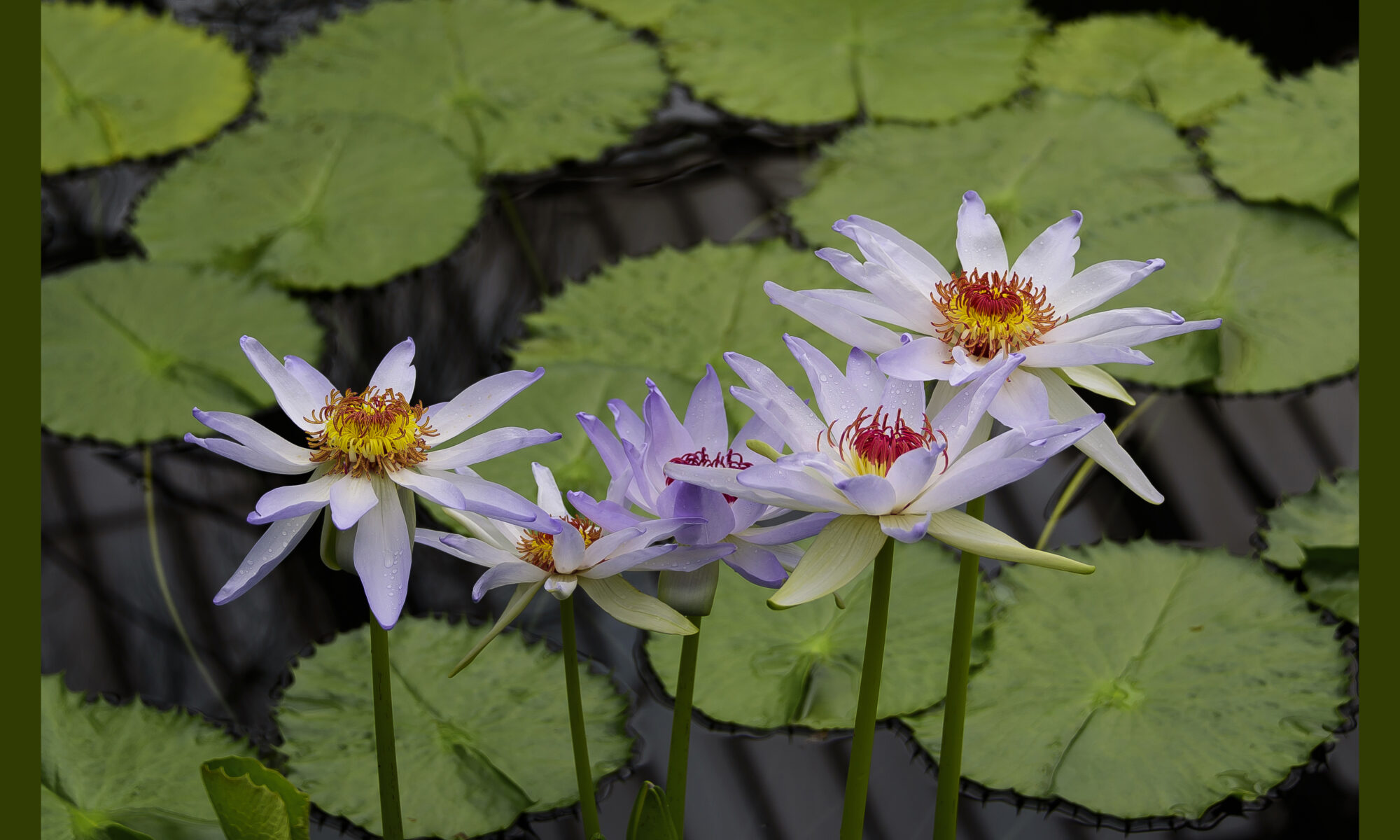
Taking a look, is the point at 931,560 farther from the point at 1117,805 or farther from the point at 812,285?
the point at 812,285

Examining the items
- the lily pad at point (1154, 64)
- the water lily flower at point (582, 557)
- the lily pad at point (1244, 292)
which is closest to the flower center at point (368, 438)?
the water lily flower at point (582, 557)

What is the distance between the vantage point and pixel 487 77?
11.7 ft

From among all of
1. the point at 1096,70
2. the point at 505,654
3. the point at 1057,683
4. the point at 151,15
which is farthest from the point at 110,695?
the point at 1096,70

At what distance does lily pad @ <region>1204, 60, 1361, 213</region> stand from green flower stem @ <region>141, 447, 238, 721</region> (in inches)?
109

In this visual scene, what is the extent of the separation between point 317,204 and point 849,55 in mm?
1710

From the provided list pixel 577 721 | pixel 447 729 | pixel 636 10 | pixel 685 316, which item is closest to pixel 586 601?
pixel 447 729

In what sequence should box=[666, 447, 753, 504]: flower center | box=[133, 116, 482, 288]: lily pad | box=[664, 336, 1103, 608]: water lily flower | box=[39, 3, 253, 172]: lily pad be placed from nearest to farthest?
1. box=[664, 336, 1103, 608]: water lily flower
2. box=[666, 447, 753, 504]: flower center
3. box=[133, 116, 482, 288]: lily pad
4. box=[39, 3, 253, 172]: lily pad

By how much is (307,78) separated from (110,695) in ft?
7.10

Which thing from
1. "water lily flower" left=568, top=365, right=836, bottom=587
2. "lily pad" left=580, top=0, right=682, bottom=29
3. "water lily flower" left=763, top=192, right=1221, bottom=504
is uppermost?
"lily pad" left=580, top=0, right=682, bottom=29

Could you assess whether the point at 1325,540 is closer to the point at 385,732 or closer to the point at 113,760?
the point at 385,732

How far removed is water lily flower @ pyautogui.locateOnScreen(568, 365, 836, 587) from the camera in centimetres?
116

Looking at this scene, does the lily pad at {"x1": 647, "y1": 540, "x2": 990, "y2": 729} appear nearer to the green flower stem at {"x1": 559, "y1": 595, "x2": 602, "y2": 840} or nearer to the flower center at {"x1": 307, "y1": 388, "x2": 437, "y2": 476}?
the green flower stem at {"x1": 559, "y1": 595, "x2": 602, "y2": 840}

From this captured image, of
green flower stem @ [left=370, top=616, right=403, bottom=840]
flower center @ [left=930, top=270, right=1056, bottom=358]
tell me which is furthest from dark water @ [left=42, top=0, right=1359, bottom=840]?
flower center @ [left=930, top=270, right=1056, bottom=358]

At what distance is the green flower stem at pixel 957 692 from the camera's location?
4.22ft
